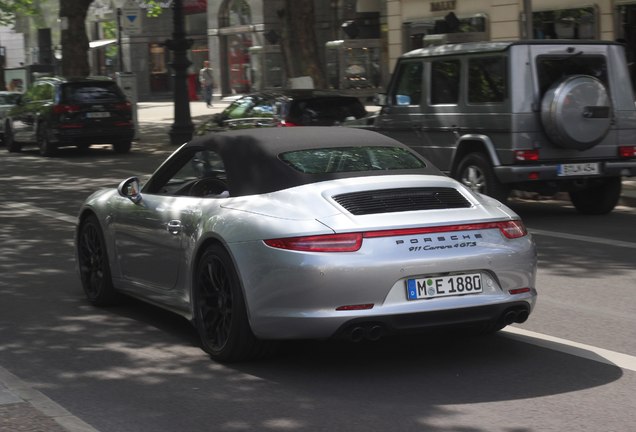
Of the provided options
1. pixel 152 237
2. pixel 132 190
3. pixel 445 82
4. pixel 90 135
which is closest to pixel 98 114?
pixel 90 135

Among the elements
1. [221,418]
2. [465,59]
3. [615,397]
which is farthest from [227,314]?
[465,59]

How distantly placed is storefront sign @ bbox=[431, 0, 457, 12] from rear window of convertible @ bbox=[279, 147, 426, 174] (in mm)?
24808

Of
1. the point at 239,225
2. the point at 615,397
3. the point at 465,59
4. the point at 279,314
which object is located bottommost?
the point at 615,397

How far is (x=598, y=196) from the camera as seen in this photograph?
46.5 ft

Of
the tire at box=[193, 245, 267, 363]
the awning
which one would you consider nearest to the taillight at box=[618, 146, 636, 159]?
the tire at box=[193, 245, 267, 363]

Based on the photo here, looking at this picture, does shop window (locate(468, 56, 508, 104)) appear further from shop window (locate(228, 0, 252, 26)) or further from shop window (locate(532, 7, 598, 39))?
shop window (locate(228, 0, 252, 26))

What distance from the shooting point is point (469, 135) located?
1368 centimetres

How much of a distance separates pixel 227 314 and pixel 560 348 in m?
1.94

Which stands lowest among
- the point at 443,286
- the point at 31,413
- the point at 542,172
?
the point at 31,413

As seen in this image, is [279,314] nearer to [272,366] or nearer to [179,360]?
[272,366]

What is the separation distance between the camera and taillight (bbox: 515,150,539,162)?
1301 cm

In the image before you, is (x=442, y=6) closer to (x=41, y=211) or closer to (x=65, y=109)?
(x=65, y=109)

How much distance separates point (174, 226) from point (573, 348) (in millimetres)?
2473

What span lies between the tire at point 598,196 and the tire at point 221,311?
7965 millimetres
